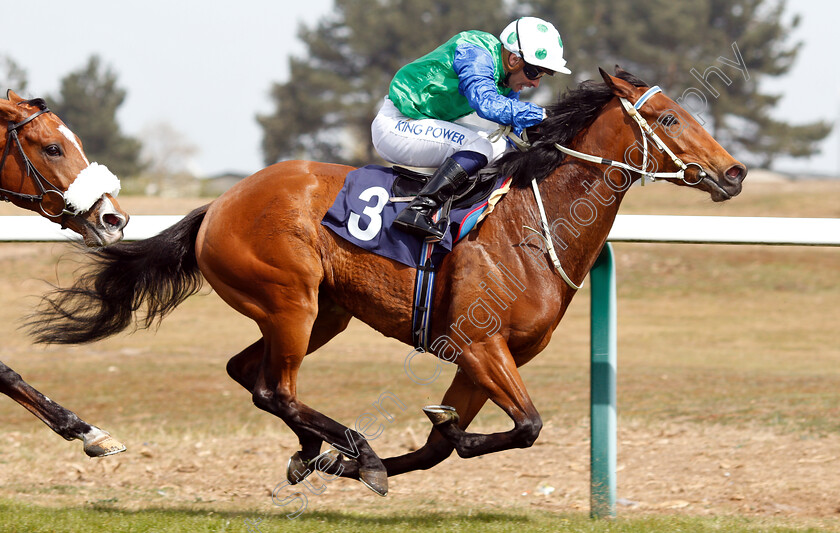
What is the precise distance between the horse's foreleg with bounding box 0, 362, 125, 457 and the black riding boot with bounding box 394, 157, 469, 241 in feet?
4.77

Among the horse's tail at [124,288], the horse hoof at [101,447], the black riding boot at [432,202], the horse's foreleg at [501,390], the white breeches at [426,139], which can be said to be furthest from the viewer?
the horse's tail at [124,288]

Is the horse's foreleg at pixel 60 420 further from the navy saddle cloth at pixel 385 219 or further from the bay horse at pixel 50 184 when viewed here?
the navy saddle cloth at pixel 385 219

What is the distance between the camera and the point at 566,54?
112 feet

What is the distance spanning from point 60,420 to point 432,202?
173 centimetres

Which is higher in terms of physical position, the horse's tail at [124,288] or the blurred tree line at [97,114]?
the blurred tree line at [97,114]

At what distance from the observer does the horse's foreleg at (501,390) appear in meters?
4.16

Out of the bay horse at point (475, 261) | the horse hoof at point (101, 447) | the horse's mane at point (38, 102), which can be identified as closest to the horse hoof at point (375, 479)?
the bay horse at point (475, 261)

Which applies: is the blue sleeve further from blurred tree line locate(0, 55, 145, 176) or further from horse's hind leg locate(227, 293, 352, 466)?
blurred tree line locate(0, 55, 145, 176)

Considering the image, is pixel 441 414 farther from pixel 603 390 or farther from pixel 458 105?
pixel 458 105

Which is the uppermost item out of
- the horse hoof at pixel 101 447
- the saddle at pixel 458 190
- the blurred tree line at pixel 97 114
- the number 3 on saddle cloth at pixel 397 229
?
the blurred tree line at pixel 97 114

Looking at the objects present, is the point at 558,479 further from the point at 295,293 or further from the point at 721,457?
the point at 295,293

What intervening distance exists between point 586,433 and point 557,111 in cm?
281

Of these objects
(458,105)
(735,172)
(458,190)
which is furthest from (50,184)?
(735,172)

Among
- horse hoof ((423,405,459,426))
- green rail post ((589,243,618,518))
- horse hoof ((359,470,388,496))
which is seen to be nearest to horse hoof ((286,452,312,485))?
horse hoof ((359,470,388,496))
